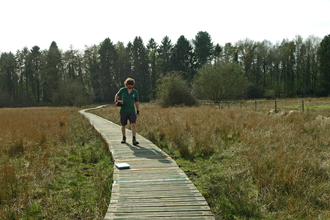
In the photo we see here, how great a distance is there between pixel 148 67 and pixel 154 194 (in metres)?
57.9

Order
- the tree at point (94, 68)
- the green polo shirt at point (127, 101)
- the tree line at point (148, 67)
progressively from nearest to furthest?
1. the green polo shirt at point (127, 101)
2. the tree line at point (148, 67)
3. the tree at point (94, 68)

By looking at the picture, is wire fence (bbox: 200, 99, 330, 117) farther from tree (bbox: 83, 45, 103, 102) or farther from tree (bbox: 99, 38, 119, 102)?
tree (bbox: 83, 45, 103, 102)

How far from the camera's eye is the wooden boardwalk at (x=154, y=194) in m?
3.08

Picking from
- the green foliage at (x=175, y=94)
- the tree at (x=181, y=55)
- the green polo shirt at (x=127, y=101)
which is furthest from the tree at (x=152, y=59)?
the green polo shirt at (x=127, y=101)

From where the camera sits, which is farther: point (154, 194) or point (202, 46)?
point (202, 46)

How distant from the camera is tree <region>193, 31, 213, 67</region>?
183ft

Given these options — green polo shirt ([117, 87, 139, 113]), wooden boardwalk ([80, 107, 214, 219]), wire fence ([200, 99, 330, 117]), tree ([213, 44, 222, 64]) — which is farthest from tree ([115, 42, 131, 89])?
wooden boardwalk ([80, 107, 214, 219])

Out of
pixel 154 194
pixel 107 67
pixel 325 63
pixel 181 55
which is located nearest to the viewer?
pixel 154 194

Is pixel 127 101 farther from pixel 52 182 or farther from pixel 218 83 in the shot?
pixel 218 83

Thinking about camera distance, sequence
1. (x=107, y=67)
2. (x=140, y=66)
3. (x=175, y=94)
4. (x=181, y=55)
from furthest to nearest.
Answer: (x=140, y=66), (x=181, y=55), (x=107, y=67), (x=175, y=94)

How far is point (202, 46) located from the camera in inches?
2201

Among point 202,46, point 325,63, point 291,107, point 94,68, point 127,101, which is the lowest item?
point 291,107

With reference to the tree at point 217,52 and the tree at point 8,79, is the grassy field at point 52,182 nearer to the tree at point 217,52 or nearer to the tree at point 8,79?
the tree at point 217,52

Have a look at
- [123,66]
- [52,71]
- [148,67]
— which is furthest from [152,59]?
[52,71]
